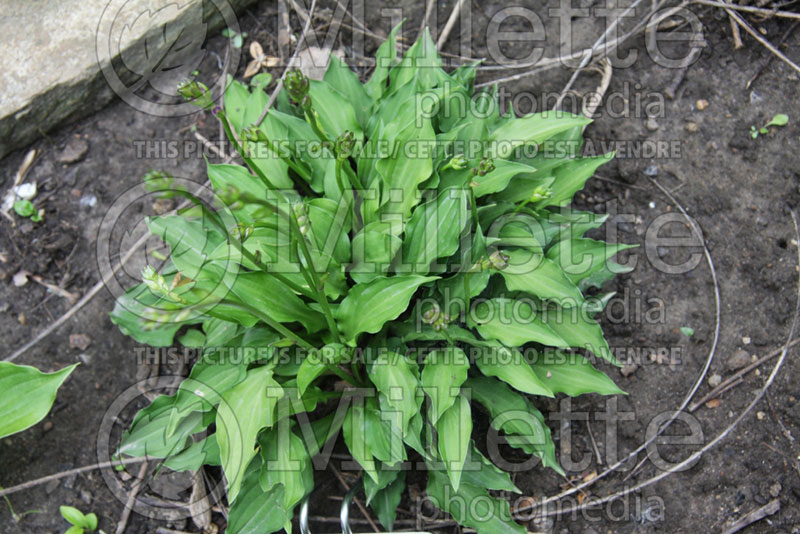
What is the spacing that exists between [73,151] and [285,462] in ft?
8.35

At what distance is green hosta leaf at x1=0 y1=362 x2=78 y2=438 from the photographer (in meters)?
2.89

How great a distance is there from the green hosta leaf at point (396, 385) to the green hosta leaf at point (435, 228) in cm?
43

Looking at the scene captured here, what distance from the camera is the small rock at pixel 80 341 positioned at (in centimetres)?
373

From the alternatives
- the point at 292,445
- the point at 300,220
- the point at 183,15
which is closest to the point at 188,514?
the point at 292,445

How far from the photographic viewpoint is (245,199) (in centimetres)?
195

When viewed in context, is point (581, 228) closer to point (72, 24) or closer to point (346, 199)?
point (346, 199)

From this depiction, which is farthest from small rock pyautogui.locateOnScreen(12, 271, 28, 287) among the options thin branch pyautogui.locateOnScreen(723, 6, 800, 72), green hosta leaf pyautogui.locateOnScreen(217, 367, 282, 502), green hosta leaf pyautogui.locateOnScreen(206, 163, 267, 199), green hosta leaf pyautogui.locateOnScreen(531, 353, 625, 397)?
thin branch pyautogui.locateOnScreen(723, 6, 800, 72)

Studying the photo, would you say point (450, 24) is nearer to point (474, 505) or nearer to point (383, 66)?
point (383, 66)

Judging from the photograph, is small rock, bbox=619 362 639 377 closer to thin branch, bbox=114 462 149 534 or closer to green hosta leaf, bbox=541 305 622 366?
green hosta leaf, bbox=541 305 622 366

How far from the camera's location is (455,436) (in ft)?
9.41

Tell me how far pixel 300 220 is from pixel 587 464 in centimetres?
211

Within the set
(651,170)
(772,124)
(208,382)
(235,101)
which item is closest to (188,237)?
(208,382)

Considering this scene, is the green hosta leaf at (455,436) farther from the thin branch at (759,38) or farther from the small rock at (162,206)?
the thin branch at (759,38)

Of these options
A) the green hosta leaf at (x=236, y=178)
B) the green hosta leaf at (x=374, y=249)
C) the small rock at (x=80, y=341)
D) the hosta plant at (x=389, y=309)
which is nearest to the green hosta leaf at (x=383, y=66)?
the hosta plant at (x=389, y=309)
